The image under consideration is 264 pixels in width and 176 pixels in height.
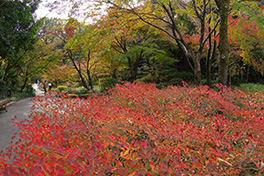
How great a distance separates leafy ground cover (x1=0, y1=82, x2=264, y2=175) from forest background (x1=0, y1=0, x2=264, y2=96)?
143 inches

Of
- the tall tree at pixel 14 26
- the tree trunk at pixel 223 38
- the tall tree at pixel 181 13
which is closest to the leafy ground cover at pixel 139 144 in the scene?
the tree trunk at pixel 223 38

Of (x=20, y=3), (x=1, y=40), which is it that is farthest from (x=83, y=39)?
(x=20, y=3)

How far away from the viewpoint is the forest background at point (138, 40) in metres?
7.25

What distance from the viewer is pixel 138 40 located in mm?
13211

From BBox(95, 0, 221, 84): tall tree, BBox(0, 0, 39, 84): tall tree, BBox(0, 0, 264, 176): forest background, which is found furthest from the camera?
BBox(0, 0, 39, 84): tall tree

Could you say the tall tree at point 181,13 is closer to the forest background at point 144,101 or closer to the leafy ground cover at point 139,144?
the forest background at point 144,101

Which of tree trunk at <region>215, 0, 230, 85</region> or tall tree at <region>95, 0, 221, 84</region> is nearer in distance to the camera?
tree trunk at <region>215, 0, 230, 85</region>

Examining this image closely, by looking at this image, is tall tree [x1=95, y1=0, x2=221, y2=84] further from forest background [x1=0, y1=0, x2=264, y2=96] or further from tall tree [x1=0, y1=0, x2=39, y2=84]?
tall tree [x1=0, y1=0, x2=39, y2=84]

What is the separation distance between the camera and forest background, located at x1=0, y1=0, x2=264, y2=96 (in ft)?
23.8

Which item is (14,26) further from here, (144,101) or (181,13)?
(144,101)

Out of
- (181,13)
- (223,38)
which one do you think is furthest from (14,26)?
(223,38)

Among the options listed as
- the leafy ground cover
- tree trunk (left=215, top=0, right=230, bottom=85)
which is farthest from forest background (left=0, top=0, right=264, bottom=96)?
the leafy ground cover

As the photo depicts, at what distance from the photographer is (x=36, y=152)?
2.00 meters

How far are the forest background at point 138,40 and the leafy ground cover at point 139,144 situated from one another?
11.9 ft
